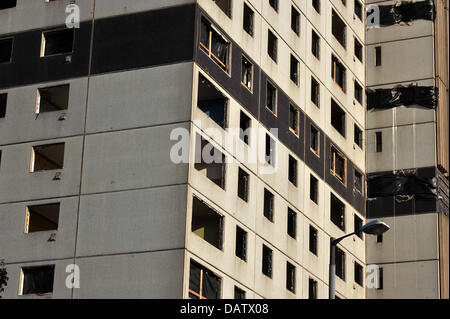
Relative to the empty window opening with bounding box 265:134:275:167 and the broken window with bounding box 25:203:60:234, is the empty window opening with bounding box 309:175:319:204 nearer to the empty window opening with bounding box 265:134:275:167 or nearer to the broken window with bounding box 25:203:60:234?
the empty window opening with bounding box 265:134:275:167

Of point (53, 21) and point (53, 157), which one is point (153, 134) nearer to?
point (53, 157)

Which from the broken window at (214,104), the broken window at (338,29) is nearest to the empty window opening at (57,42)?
A: the broken window at (214,104)

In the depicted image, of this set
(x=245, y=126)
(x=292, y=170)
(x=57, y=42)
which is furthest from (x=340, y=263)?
(x=57, y=42)

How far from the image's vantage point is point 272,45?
169 feet

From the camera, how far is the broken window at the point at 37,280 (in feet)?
140

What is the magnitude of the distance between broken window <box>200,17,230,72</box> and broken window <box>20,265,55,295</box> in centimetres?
1141

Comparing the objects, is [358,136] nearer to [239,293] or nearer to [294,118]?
[294,118]

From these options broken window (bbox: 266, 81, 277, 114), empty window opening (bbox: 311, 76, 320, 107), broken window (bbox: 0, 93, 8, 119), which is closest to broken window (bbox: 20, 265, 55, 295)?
broken window (bbox: 0, 93, 8, 119)

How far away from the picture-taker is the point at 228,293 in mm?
43312

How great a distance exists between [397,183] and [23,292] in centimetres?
2742

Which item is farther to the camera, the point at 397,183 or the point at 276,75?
the point at 397,183

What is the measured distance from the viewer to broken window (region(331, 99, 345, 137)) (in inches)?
2318
